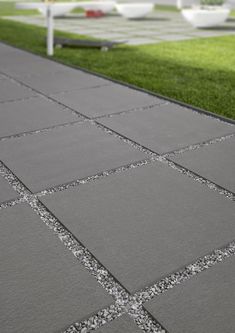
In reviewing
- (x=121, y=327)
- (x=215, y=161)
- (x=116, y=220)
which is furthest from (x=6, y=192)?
(x=215, y=161)

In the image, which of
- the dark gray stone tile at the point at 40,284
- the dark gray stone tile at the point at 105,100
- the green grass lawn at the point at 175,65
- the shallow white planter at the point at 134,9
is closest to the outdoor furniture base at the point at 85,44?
the green grass lawn at the point at 175,65

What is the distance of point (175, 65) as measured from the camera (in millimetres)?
6059

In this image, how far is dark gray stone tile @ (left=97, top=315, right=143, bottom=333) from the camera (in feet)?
4.98

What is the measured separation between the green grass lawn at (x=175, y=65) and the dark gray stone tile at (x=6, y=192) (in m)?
2.36

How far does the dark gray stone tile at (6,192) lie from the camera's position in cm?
245

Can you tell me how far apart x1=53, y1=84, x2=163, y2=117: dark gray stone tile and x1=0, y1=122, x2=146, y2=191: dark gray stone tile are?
624 millimetres

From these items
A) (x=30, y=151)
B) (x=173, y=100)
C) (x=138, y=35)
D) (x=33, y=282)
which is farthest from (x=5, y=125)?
(x=138, y=35)

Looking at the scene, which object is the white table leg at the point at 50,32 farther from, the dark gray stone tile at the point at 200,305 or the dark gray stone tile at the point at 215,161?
the dark gray stone tile at the point at 200,305

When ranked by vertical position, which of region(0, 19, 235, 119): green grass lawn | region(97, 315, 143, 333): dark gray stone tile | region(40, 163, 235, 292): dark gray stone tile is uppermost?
region(0, 19, 235, 119): green grass lawn

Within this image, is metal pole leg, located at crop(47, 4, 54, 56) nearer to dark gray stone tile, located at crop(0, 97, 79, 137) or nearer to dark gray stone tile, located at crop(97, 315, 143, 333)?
dark gray stone tile, located at crop(0, 97, 79, 137)

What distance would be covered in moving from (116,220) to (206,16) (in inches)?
358

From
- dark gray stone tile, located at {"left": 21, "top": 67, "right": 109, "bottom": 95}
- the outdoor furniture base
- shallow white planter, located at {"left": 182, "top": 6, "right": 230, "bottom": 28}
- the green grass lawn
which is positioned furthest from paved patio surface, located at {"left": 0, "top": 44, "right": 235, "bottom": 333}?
shallow white planter, located at {"left": 182, "top": 6, "right": 230, "bottom": 28}

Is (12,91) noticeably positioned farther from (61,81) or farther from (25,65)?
(25,65)

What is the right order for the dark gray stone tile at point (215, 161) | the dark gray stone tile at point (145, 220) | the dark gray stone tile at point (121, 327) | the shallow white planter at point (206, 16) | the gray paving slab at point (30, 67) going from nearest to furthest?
the dark gray stone tile at point (121, 327) < the dark gray stone tile at point (145, 220) < the dark gray stone tile at point (215, 161) < the gray paving slab at point (30, 67) < the shallow white planter at point (206, 16)
